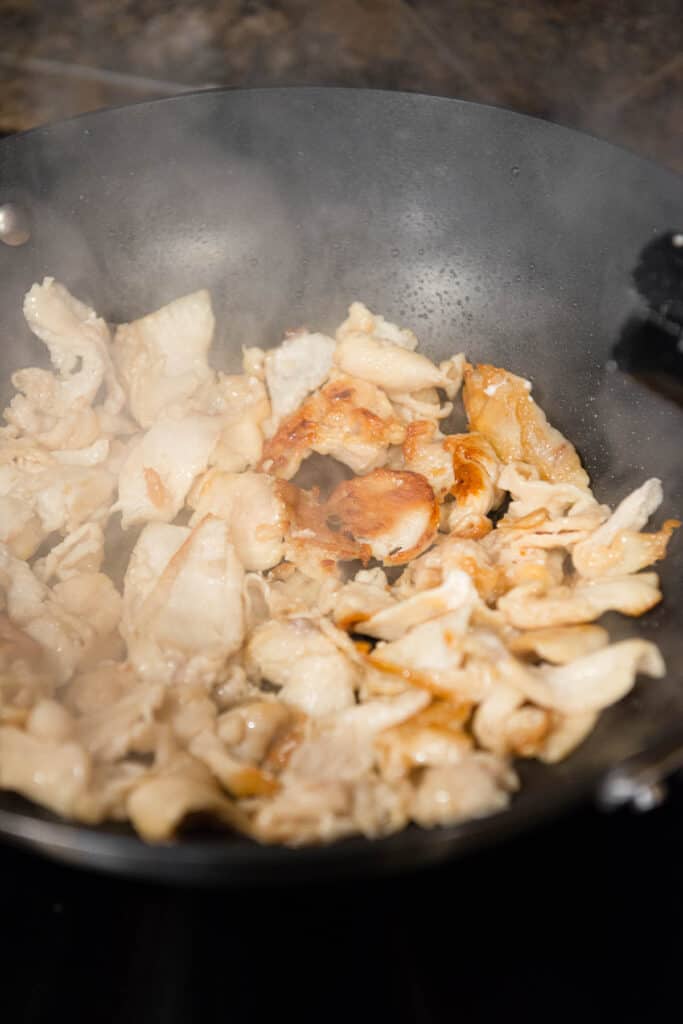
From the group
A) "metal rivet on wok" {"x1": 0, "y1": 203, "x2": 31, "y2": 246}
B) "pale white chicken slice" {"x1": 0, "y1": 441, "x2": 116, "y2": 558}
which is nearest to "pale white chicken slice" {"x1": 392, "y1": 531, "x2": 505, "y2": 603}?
"pale white chicken slice" {"x1": 0, "y1": 441, "x2": 116, "y2": 558}

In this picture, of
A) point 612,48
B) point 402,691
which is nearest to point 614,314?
point 402,691

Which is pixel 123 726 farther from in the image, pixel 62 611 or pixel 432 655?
pixel 432 655

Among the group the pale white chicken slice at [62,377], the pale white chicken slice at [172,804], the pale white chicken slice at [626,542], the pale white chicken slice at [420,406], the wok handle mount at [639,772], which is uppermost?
the wok handle mount at [639,772]

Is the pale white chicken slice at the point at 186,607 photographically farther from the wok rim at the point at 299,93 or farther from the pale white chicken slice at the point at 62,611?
the wok rim at the point at 299,93

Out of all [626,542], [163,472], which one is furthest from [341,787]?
[163,472]

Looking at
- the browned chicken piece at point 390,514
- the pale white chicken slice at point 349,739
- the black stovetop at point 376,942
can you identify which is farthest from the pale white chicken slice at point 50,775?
the browned chicken piece at point 390,514

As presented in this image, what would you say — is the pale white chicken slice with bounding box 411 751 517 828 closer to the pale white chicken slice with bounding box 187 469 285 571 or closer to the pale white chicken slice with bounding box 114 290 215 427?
the pale white chicken slice with bounding box 187 469 285 571
